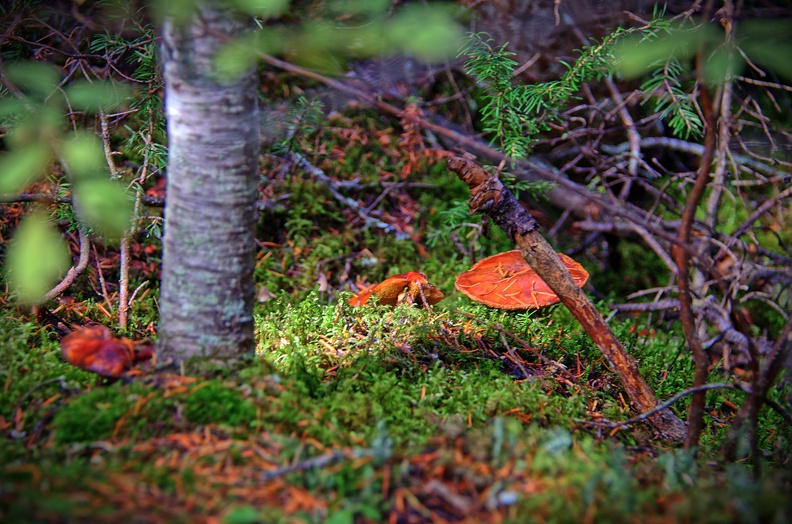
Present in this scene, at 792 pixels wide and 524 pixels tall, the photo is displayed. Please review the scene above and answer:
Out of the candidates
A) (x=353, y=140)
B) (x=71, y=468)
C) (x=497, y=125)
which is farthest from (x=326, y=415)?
(x=353, y=140)

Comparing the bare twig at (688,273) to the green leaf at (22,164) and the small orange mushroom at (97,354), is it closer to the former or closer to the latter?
the small orange mushroom at (97,354)

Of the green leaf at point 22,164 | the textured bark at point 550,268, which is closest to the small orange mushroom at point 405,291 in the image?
the textured bark at point 550,268

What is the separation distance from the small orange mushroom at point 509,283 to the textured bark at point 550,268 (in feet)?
1.59

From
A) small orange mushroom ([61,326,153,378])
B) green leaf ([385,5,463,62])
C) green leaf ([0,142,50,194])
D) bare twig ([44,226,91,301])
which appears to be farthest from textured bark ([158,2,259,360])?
bare twig ([44,226,91,301])

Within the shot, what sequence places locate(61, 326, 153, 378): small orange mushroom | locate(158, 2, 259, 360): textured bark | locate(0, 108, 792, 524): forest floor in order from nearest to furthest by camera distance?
locate(0, 108, 792, 524): forest floor
locate(158, 2, 259, 360): textured bark
locate(61, 326, 153, 378): small orange mushroom

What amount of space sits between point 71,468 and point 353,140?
150 inches

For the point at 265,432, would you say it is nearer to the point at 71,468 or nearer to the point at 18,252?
the point at 71,468

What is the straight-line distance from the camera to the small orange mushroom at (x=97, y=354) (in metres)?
2.21

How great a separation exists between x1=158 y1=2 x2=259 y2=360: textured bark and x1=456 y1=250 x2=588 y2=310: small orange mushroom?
5.31 feet

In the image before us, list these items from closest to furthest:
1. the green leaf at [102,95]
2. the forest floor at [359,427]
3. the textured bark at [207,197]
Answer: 1. the forest floor at [359,427]
2. the textured bark at [207,197]
3. the green leaf at [102,95]

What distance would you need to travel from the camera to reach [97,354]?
7.39 feet

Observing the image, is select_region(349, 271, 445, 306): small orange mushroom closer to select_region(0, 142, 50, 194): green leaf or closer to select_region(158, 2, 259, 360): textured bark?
select_region(158, 2, 259, 360): textured bark

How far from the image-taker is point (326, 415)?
87.8 inches

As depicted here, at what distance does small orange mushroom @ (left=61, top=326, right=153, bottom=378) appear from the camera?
7.26ft
